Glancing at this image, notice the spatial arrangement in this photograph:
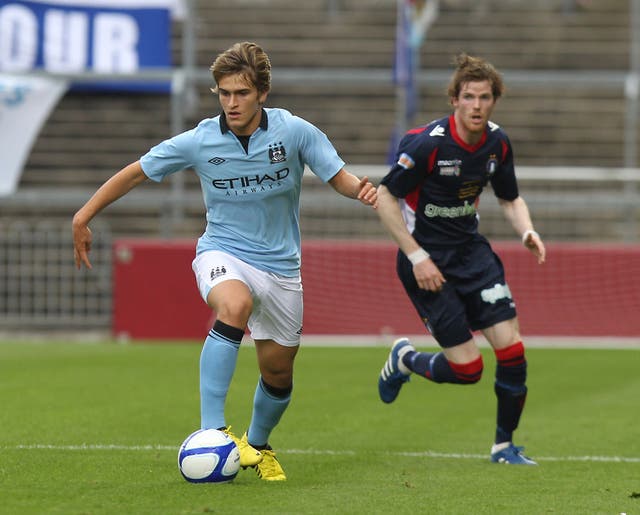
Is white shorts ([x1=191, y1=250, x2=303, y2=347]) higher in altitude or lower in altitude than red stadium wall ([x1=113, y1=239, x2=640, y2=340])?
higher

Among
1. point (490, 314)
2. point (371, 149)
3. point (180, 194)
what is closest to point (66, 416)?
point (490, 314)

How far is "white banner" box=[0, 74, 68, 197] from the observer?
1961 cm

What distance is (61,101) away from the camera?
23.2 meters

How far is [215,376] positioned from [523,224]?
8.49ft

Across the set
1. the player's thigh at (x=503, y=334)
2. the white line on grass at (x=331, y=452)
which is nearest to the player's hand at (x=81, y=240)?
the white line on grass at (x=331, y=452)

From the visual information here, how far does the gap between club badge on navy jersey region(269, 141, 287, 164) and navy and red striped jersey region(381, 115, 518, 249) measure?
1.30 m

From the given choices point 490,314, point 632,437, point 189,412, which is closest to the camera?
point 490,314

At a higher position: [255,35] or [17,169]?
[255,35]

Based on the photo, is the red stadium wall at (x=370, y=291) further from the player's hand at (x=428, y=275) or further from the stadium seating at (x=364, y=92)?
the player's hand at (x=428, y=275)

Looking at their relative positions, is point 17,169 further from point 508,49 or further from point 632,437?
point 632,437

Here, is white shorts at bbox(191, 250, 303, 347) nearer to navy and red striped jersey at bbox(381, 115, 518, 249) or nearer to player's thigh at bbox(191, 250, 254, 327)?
player's thigh at bbox(191, 250, 254, 327)

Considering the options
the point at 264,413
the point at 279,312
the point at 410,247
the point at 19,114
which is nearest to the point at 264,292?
the point at 279,312

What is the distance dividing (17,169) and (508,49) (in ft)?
27.9

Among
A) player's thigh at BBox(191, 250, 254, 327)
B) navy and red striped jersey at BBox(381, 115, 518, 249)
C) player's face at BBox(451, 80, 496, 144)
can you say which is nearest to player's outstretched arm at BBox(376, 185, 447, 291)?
navy and red striped jersey at BBox(381, 115, 518, 249)
